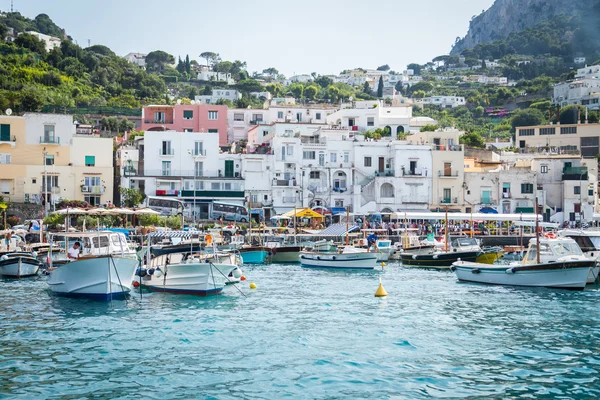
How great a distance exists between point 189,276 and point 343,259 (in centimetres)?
1813

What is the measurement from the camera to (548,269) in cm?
3650

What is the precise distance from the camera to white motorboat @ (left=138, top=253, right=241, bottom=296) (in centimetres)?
3403

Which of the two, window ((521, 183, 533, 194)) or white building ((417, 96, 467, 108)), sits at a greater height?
white building ((417, 96, 467, 108))

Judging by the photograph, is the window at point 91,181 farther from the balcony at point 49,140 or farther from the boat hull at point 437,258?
the boat hull at point 437,258

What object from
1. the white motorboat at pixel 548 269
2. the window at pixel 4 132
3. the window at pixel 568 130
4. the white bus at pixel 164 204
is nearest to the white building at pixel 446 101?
the window at pixel 568 130

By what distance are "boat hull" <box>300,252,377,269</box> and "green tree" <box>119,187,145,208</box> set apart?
2473 centimetres

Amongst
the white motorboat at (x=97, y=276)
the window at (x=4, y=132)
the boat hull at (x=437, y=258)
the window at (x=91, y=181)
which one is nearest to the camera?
the white motorboat at (x=97, y=276)

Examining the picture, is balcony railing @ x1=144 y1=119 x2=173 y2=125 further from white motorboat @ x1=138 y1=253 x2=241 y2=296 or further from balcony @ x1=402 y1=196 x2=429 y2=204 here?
white motorboat @ x1=138 y1=253 x2=241 y2=296

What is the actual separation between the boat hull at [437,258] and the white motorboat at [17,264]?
25871mm

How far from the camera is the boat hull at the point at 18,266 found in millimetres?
42688

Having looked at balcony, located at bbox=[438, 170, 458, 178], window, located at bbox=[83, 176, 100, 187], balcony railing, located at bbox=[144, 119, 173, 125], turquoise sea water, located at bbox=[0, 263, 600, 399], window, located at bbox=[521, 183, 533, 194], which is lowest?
turquoise sea water, located at bbox=[0, 263, 600, 399]

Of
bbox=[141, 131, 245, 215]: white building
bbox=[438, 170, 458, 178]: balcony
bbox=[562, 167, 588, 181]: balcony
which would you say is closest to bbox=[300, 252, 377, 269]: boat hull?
bbox=[141, 131, 245, 215]: white building

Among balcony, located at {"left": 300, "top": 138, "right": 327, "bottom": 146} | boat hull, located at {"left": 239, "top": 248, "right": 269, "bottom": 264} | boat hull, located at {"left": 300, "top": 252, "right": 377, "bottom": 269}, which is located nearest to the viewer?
boat hull, located at {"left": 300, "top": 252, "right": 377, "bottom": 269}

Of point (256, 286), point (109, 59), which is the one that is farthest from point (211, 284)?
point (109, 59)
